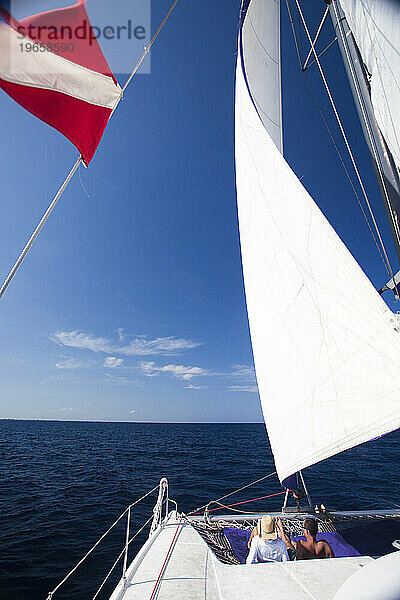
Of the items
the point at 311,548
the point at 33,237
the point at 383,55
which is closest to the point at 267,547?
the point at 311,548

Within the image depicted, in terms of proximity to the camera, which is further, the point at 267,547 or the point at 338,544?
the point at 338,544

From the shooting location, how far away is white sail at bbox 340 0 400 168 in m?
2.47

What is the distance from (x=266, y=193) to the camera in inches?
190

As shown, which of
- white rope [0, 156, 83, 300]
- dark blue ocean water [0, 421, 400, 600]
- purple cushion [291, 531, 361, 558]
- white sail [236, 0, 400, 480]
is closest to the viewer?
white rope [0, 156, 83, 300]

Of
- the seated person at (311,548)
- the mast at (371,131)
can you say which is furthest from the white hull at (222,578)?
the mast at (371,131)

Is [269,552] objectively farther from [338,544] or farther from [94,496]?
[94,496]

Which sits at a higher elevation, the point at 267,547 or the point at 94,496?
the point at 267,547

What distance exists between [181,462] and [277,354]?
65.6 feet

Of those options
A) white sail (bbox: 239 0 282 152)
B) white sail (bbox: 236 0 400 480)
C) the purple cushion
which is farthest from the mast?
the purple cushion

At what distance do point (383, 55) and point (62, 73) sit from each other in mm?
2853

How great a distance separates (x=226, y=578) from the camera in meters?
2.59

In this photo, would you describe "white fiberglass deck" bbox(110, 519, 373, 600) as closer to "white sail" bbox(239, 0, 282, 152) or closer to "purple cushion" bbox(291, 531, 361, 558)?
"purple cushion" bbox(291, 531, 361, 558)

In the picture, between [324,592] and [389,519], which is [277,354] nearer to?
[324,592]

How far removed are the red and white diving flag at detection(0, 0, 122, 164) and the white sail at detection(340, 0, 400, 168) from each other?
239cm
